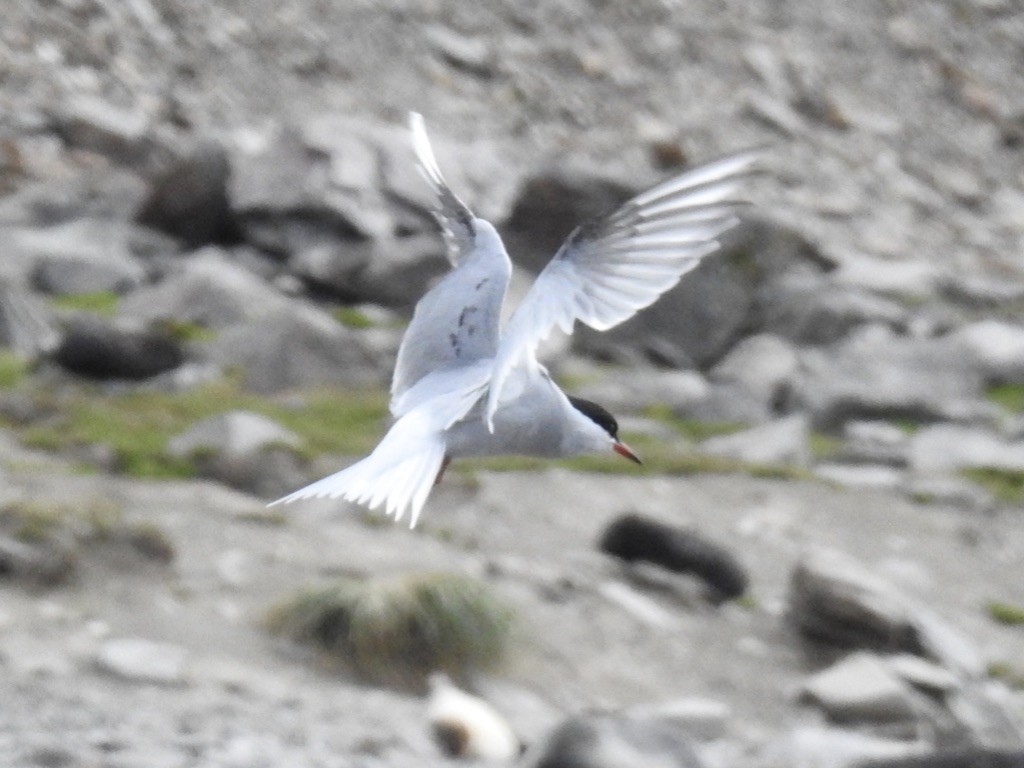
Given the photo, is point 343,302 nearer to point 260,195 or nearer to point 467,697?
point 260,195

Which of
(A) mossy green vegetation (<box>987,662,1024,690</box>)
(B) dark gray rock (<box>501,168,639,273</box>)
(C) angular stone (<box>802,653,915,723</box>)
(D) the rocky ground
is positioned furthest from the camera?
(B) dark gray rock (<box>501,168,639,273</box>)

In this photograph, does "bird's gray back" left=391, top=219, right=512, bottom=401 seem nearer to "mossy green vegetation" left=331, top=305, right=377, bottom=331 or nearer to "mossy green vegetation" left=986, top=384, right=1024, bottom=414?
"mossy green vegetation" left=331, top=305, right=377, bottom=331

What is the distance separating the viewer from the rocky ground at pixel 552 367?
25.7ft

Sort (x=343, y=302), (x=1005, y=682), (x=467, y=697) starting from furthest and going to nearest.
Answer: (x=343, y=302) → (x=1005, y=682) → (x=467, y=697)

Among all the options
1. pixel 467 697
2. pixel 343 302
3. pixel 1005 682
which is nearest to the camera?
pixel 467 697

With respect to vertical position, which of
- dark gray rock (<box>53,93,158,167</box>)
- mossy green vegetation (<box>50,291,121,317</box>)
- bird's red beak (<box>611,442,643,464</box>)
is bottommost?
bird's red beak (<box>611,442,643,464</box>)

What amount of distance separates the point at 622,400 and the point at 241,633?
6.12m

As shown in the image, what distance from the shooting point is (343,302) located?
15422 millimetres

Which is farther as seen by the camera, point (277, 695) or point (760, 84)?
point (760, 84)

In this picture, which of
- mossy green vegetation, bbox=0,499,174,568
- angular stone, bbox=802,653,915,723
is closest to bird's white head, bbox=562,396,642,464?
mossy green vegetation, bbox=0,499,174,568

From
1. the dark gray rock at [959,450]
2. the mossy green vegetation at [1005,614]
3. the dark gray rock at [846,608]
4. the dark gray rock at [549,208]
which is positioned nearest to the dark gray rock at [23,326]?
the dark gray rock at [549,208]

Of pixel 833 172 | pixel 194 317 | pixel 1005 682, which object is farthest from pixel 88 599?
pixel 833 172

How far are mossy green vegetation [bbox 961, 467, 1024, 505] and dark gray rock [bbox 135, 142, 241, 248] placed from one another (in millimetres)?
6201

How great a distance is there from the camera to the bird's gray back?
493 centimetres
